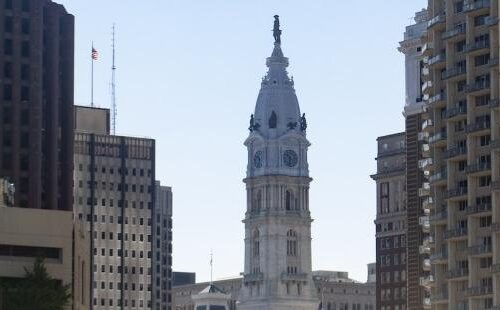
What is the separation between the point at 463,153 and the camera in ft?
602

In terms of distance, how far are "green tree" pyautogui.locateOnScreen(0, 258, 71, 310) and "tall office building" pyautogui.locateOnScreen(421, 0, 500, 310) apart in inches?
1599

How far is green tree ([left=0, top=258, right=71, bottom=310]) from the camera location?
159500 mm

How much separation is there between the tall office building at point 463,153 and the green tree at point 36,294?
40621 mm

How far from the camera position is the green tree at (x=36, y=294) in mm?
159500

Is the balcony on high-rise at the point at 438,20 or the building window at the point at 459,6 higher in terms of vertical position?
the building window at the point at 459,6

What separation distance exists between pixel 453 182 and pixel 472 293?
12.8 metres

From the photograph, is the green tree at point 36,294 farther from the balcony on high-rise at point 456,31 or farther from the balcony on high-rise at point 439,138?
the balcony on high-rise at point 456,31

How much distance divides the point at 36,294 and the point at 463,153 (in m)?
47.5

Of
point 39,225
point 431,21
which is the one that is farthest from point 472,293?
point 39,225

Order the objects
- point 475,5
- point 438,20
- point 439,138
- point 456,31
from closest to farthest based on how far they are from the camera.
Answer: point 475,5, point 456,31, point 439,138, point 438,20

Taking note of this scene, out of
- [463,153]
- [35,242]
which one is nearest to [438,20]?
[463,153]

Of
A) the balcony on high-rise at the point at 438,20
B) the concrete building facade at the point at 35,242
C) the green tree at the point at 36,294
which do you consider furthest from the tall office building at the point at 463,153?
the green tree at the point at 36,294

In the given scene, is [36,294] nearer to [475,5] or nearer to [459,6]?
[475,5]

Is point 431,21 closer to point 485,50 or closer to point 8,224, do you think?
point 485,50
